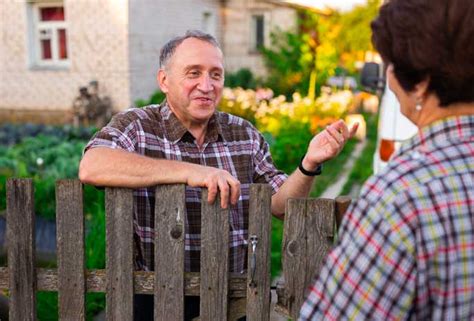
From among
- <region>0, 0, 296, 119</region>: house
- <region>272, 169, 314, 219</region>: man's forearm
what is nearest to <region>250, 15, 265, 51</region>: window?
<region>0, 0, 296, 119</region>: house

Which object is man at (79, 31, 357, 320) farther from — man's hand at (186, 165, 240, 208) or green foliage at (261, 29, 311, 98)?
green foliage at (261, 29, 311, 98)

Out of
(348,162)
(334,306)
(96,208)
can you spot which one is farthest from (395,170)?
(348,162)

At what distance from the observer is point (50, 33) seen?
13906 millimetres

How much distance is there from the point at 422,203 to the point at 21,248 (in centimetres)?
144

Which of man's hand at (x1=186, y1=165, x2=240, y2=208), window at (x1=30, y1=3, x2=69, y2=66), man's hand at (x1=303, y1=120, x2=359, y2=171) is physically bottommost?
man's hand at (x1=186, y1=165, x2=240, y2=208)

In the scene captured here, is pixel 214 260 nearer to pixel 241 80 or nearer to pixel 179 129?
A: pixel 179 129

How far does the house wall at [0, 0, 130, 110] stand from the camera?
12969mm

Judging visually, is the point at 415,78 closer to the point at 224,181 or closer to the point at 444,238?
the point at 444,238

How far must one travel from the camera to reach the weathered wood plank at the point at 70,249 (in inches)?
80.0

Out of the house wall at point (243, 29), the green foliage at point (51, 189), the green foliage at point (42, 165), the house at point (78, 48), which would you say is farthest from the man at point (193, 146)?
the house wall at point (243, 29)

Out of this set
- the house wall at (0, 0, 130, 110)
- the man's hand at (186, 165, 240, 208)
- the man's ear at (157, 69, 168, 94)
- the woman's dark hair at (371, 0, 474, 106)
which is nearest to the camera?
the woman's dark hair at (371, 0, 474, 106)

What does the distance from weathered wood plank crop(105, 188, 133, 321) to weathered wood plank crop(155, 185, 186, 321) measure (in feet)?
0.30

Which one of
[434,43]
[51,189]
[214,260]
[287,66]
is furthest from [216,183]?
[287,66]

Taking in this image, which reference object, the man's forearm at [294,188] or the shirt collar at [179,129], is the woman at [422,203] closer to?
the man's forearm at [294,188]
